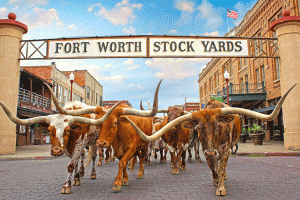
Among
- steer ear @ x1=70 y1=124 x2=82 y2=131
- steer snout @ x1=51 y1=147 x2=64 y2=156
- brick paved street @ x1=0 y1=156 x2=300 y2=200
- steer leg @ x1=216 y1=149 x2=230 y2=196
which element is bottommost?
brick paved street @ x1=0 y1=156 x2=300 y2=200

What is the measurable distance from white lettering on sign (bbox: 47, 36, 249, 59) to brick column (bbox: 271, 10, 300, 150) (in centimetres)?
268

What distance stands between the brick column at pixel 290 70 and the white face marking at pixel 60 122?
11.7 metres

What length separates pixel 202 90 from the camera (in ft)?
150

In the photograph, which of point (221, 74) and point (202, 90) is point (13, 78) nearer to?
point (221, 74)

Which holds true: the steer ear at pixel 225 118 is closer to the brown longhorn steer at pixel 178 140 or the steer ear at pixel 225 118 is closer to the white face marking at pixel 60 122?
the brown longhorn steer at pixel 178 140

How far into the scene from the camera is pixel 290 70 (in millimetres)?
13039

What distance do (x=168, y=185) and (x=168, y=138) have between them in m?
2.25

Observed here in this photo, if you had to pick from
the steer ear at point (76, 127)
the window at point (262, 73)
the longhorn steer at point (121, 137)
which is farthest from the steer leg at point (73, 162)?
the window at point (262, 73)

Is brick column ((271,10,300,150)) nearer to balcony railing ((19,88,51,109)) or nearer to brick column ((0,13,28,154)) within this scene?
brick column ((0,13,28,154))

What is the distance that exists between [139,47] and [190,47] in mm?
2740

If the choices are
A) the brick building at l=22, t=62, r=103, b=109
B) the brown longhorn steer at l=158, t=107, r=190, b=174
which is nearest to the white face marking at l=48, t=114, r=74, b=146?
the brown longhorn steer at l=158, t=107, r=190, b=174

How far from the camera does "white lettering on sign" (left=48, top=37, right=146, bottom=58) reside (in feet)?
43.2

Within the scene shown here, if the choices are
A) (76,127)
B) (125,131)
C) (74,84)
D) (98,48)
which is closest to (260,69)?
(98,48)

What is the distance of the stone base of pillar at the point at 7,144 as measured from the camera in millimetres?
12719
